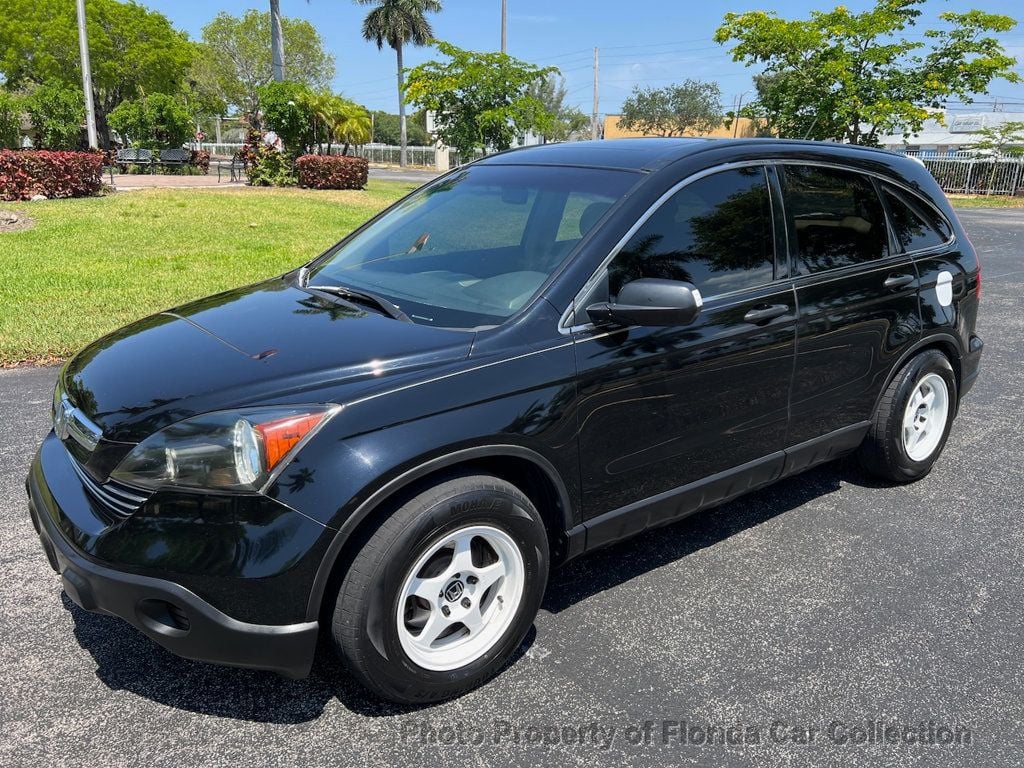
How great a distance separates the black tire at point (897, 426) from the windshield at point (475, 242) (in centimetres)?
194

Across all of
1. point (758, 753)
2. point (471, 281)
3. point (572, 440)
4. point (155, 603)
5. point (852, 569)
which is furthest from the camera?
point (852, 569)

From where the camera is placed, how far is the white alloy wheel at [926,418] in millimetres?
4277

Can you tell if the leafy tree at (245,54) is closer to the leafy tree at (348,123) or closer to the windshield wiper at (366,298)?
the leafy tree at (348,123)

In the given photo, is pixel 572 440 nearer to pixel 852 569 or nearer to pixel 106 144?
pixel 852 569

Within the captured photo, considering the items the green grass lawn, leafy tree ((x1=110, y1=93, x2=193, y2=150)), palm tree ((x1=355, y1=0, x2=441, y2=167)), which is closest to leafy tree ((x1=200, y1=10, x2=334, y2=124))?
palm tree ((x1=355, y1=0, x2=441, y2=167))

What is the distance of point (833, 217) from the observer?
3.79 metres

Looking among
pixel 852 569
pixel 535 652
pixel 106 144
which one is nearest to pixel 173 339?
pixel 535 652

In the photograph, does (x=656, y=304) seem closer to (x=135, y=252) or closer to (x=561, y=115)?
(x=135, y=252)

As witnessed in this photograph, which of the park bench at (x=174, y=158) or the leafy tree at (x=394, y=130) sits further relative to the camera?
the leafy tree at (x=394, y=130)

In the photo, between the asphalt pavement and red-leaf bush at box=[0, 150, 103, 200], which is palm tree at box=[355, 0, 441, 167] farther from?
the asphalt pavement

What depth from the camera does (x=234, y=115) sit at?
65.8 meters

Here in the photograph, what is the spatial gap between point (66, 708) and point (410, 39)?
6691 cm

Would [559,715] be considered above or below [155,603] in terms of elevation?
below

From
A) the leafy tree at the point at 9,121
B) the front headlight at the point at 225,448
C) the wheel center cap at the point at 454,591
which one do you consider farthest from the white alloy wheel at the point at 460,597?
the leafy tree at the point at 9,121
